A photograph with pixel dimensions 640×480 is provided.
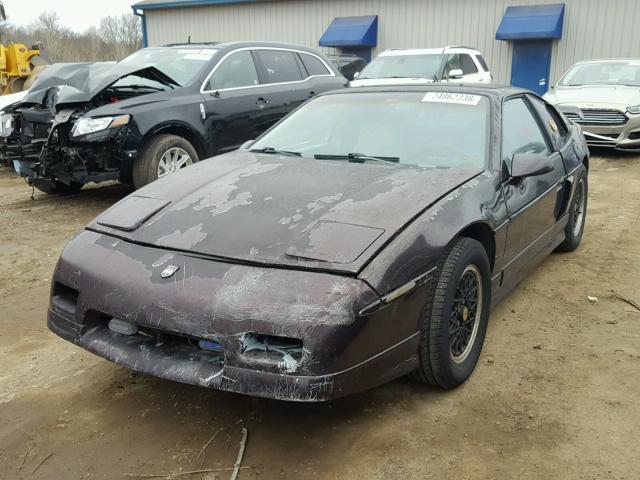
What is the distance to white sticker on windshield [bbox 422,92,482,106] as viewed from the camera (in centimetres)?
371

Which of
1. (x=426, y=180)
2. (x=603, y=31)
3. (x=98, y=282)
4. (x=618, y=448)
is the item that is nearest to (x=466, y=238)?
(x=426, y=180)

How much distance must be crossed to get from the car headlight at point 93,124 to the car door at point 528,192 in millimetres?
3991

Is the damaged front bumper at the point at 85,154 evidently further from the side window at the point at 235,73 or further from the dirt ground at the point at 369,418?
the dirt ground at the point at 369,418

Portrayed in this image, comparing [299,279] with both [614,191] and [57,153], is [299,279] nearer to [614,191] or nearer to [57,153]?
[57,153]

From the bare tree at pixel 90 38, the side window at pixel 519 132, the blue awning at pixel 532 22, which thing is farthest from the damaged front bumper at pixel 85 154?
the bare tree at pixel 90 38

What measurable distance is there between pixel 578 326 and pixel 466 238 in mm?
1273

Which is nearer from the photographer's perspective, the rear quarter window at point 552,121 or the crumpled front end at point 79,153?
the rear quarter window at point 552,121

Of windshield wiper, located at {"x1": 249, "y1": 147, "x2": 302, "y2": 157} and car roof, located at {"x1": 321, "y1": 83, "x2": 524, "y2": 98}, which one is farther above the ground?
car roof, located at {"x1": 321, "y1": 83, "x2": 524, "y2": 98}

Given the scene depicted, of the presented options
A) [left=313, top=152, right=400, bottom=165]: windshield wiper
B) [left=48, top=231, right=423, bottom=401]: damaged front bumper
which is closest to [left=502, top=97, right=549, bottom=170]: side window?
[left=313, top=152, right=400, bottom=165]: windshield wiper

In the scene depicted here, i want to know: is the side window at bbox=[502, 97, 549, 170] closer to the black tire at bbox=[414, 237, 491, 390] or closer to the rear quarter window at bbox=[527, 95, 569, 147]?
the rear quarter window at bbox=[527, 95, 569, 147]

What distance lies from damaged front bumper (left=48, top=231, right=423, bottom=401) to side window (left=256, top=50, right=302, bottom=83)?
5437mm

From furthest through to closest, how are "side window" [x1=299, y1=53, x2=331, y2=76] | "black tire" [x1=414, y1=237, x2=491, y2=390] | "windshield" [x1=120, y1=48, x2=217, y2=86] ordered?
"side window" [x1=299, y1=53, x2=331, y2=76]
"windshield" [x1=120, y1=48, x2=217, y2=86]
"black tire" [x1=414, y1=237, x2=491, y2=390]

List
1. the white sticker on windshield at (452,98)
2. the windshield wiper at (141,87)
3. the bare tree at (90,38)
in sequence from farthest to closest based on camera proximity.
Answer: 1. the bare tree at (90,38)
2. the windshield wiper at (141,87)
3. the white sticker on windshield at (452,98)

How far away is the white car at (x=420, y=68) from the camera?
11078 millimetres
